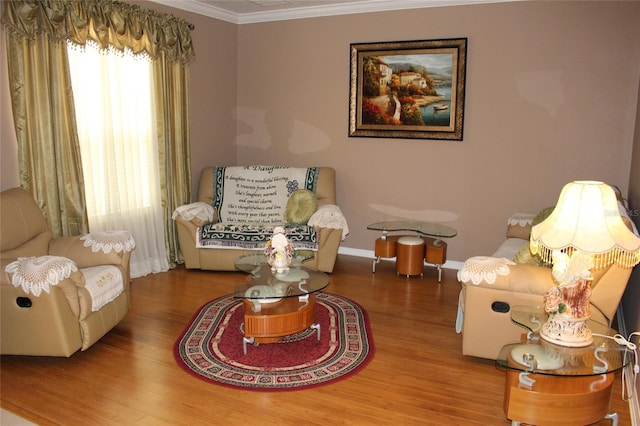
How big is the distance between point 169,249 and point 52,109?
Result: 1.80 meters

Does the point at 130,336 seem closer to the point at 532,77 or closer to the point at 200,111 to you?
the point at 200,111

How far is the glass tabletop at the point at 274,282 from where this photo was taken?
140 inches

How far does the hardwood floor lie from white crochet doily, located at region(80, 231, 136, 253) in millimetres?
597

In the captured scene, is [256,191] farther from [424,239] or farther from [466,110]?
[466,110]

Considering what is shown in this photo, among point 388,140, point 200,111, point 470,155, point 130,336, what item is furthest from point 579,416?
point 200,111

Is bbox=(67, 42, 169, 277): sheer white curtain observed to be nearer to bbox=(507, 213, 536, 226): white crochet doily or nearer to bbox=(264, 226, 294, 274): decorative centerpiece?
bbox=(264, 226, 294, 274): decorative centerpiece

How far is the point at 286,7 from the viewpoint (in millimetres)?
5977

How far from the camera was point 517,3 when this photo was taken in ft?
16.9

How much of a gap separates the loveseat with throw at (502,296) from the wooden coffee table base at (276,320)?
1.02 meters

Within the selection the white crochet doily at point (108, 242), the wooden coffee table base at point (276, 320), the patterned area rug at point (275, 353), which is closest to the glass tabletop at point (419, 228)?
the patterned area rug at point (275, 353)

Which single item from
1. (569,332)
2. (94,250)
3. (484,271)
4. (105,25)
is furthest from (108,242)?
(569,332)

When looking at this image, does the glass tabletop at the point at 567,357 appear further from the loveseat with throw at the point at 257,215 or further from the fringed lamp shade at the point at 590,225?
the loveseat with throw at the point at 257,215

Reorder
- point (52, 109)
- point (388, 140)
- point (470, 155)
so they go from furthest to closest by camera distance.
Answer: point (388, 140) < point (470, 155) < point (52, 109)

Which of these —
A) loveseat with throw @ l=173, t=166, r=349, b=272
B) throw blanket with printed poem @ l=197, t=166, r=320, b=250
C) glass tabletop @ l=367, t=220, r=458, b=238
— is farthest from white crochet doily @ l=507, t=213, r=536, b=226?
throw blanket with printed poem @ l=197, t=166, r=320, b=250
